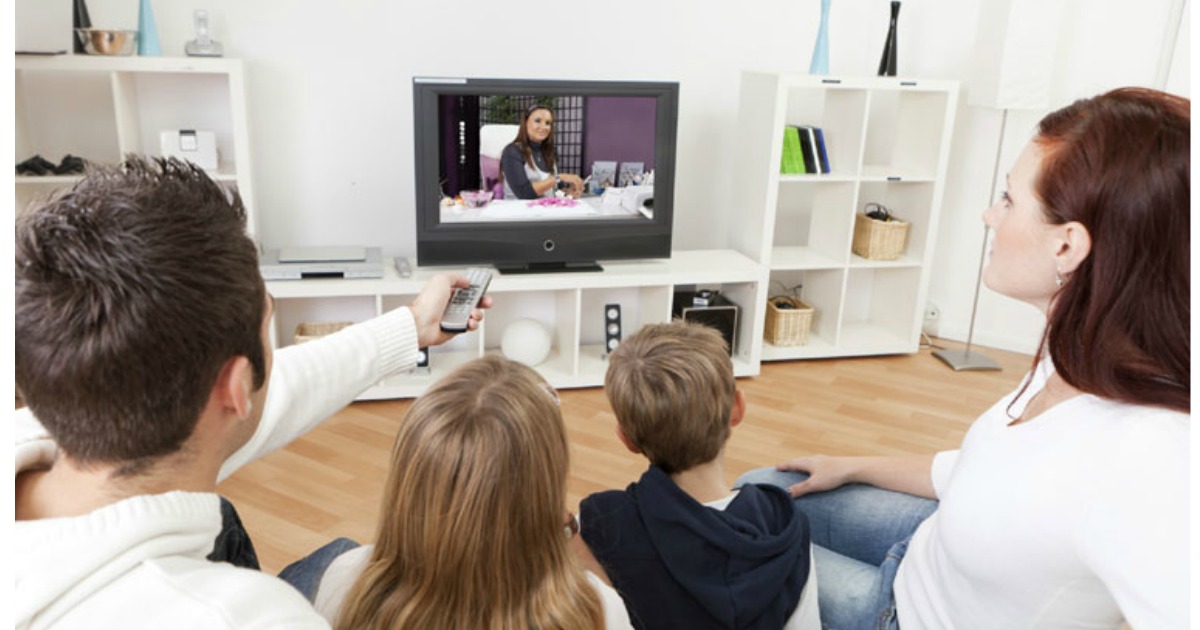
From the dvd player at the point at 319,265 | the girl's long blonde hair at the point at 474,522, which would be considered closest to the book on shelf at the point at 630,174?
the dvd player at the point at 319,265

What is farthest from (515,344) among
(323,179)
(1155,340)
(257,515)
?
(1155,340)

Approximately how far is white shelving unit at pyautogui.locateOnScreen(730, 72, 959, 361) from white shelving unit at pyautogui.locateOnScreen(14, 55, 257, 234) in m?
1.92

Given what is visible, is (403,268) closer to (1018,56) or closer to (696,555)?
(696,555)

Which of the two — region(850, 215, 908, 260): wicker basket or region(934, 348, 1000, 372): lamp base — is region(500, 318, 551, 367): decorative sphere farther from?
region(934, 348, 1000, 372): lamp base

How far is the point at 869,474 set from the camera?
1.69m

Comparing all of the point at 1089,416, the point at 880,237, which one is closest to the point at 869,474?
the point at 1089,416

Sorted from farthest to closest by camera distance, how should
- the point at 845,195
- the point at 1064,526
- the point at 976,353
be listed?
the point at 976,353, the point at 845,195, the point at 1064,526

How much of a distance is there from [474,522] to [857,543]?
873 millimetres

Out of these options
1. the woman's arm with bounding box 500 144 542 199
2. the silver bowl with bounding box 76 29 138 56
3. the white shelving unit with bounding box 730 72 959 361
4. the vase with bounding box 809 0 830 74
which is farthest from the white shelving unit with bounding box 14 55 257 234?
the vase with bounding box 809 0 830 74

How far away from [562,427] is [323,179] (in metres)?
2.55

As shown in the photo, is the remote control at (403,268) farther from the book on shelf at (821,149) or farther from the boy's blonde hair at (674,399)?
the boy's blonde hair at (674,399)

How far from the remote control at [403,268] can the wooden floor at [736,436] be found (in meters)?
0.48

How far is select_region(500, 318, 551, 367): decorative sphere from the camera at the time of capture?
347 centimetres

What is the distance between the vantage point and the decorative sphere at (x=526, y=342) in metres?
3.47
